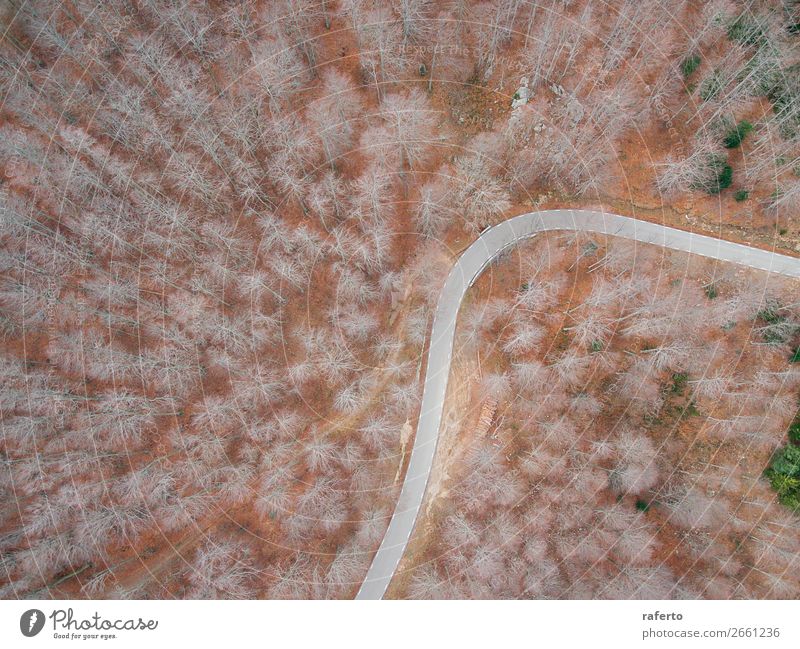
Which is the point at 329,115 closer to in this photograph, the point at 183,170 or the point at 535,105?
the point at 183,170

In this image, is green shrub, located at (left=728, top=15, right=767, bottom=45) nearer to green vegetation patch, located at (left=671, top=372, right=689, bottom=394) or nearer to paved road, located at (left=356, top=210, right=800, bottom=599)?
paved road, located at (left=356, top=210, right=800, bottom=599)

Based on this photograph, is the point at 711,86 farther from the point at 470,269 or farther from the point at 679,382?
the point at 470,269

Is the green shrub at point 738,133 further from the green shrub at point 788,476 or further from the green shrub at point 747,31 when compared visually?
the green shrub at point 788,476

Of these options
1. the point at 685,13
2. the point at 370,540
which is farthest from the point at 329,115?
the point at 370,540

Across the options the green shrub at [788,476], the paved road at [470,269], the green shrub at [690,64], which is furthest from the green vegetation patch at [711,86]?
the green shrub at [788,476]

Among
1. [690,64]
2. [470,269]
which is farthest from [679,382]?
[690,64]

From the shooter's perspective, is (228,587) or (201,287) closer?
(228,587)
